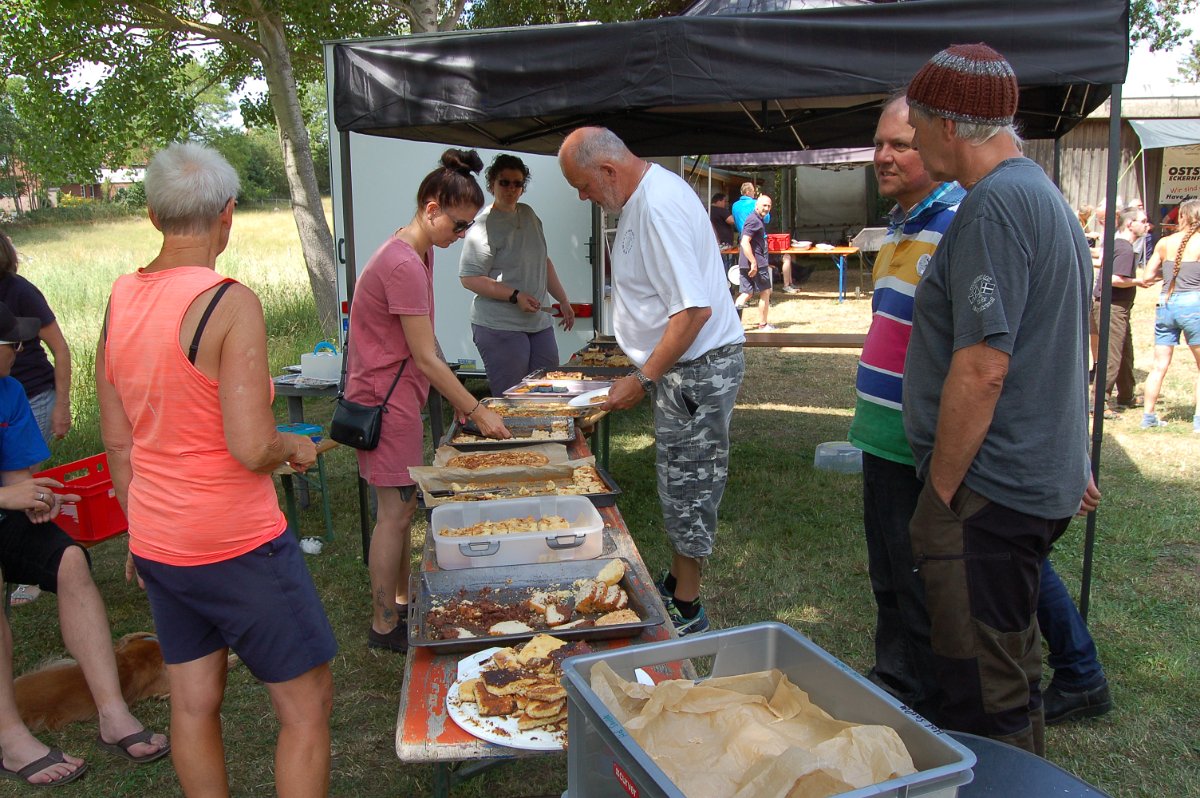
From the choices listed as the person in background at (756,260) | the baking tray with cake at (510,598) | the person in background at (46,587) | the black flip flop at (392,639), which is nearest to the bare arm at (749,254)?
the person in background at (756,260)

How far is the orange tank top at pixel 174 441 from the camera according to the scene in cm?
168

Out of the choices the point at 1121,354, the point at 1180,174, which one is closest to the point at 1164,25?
the point at 1180,174

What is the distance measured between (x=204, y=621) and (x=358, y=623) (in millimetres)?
1839

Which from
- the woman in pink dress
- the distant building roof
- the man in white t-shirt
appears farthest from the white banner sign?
the woman in pink dress

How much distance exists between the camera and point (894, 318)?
2.30m

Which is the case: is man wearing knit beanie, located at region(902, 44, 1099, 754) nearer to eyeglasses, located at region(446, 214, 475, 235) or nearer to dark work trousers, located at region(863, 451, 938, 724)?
dark work trousers, located at region(863, 451, 938, 724)

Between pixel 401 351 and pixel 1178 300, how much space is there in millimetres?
5901

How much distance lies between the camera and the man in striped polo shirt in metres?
2.24

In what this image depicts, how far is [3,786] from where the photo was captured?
2578 mm

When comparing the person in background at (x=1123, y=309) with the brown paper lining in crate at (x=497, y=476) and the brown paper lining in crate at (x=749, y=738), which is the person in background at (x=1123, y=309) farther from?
the brown paper lining in crate at (x=749, y=738)

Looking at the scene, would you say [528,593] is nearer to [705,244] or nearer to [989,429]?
[989,429]

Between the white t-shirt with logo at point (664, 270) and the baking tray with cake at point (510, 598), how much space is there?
3.18 feet

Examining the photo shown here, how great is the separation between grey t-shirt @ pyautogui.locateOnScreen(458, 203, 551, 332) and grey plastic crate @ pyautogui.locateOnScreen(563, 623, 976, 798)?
11.9ft

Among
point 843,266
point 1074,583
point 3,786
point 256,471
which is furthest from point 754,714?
point 843,266
